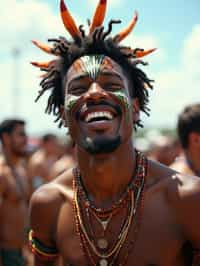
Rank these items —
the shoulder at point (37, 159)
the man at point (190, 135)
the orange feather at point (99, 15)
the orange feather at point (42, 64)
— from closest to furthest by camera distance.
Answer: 1. the orange feather at point (99, 15)
2. the orange feather at point (42, 64)
3. the man at point (190, 135)
4. the shoulder at point (37, 159)

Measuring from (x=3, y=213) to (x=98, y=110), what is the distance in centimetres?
371

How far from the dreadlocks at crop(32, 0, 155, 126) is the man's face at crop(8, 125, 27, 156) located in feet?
11.8

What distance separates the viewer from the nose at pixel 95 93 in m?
2.69

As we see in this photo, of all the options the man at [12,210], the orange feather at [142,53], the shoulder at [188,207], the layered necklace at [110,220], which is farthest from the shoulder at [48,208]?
the man at [12,210]

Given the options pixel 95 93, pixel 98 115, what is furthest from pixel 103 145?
pixel 95 93

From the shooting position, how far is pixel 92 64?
2.84 m

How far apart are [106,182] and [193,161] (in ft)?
6.02

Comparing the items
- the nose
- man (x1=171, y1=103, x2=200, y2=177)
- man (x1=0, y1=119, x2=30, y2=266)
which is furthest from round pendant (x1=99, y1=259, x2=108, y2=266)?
man (x1=0, y1=119, x2=30, y2=266)

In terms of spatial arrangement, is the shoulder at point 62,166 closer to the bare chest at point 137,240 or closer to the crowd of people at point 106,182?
the crowd of people at point 106,182

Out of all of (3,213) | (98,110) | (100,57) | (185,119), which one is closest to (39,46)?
(100,57)

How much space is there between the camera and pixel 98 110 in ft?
8.82

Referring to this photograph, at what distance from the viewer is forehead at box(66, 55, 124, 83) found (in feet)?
9.19

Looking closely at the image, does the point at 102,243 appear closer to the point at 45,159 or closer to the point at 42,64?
the point at 42,64

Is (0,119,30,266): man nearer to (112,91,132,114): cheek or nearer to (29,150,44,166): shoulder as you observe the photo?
(29,150,44,166): shoulder
